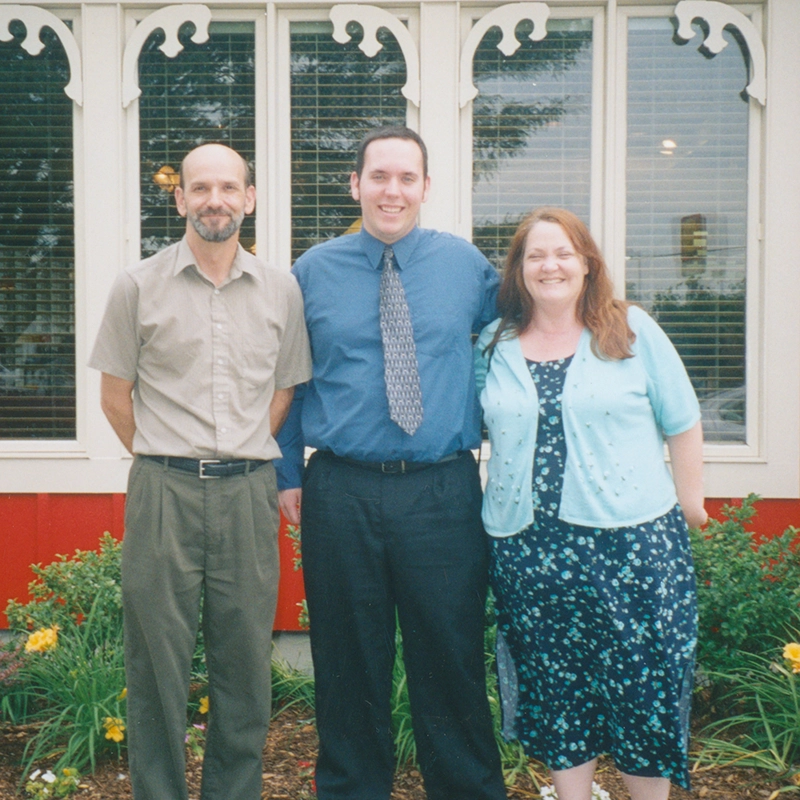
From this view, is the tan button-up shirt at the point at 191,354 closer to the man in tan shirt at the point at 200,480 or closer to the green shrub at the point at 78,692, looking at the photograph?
the man in tan shirt at the point at 200,480

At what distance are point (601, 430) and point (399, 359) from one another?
2.09ft

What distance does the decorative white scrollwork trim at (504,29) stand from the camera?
4.21m

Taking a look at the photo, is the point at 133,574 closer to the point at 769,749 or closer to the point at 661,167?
the point at 769,749

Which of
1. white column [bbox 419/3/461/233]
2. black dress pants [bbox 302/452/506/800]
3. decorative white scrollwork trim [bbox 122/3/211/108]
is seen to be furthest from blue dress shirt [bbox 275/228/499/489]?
decorative white scrollwork trim [bbox 122/3/211/108]

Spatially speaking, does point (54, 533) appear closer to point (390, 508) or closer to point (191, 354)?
point (191, 354)

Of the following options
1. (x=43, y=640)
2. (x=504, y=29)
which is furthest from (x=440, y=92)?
(x=43, y=640)

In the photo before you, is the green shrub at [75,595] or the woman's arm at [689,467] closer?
the woman's arm at [689,467]

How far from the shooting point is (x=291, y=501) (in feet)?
10.3

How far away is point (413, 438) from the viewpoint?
275 cm

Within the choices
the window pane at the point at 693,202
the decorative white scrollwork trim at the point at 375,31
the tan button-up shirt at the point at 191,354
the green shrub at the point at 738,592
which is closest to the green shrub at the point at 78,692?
the tan button-up shirt at the point at 191,354

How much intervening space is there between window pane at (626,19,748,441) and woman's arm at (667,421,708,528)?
1.75 metres

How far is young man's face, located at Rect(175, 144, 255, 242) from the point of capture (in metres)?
2.68

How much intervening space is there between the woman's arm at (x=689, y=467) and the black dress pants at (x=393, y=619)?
0.60 m

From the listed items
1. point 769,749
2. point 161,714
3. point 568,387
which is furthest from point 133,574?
point 769,749
